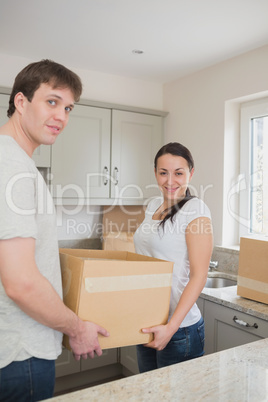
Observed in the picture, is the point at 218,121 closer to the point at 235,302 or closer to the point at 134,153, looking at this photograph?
the point at 134,153

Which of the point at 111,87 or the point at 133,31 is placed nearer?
the point at 133,31

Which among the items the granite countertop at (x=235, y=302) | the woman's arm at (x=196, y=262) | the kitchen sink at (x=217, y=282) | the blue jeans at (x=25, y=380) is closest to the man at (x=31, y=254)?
the blue jeans at (x=25, y=380)

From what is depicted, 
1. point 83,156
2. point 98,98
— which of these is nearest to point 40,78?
point 83,156

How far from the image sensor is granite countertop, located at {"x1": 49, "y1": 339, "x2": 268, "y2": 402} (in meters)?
0.88

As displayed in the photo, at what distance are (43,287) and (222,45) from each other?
2.17 meters

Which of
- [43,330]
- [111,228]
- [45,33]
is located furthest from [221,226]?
[43,330]

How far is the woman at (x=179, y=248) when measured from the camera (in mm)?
1317

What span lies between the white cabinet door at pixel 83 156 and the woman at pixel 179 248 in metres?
1.39

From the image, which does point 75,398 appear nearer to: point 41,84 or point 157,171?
point 41,84

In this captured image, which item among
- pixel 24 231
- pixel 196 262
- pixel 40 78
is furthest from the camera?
pixel 196 262

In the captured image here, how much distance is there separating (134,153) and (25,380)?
2372 mm

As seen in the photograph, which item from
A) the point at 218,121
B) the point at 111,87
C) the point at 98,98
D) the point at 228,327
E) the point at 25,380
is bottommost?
the point at 228,327

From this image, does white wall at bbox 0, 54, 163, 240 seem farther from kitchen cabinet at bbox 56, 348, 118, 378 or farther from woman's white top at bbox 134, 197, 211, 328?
woman's white top at bbox 134, 197, 211, 328

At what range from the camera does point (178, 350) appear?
4.44ft
